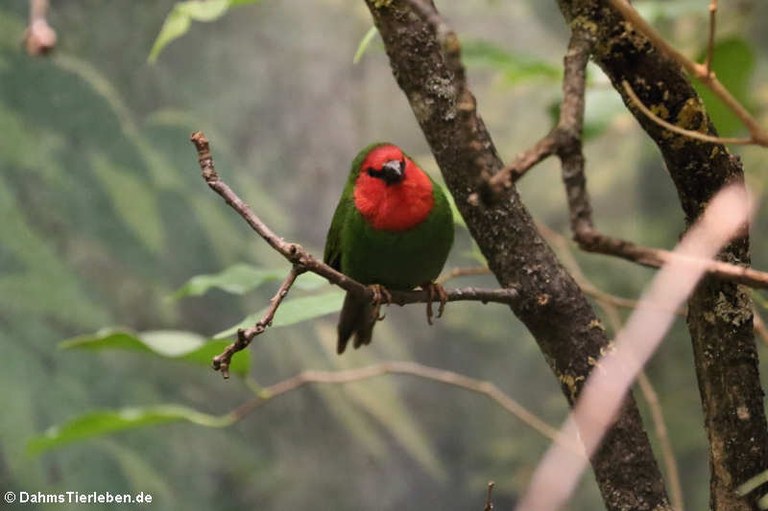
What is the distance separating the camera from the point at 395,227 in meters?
1.52

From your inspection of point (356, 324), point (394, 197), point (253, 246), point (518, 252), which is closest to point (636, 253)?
point (518, 252)

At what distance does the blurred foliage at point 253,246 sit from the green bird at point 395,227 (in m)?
0.31

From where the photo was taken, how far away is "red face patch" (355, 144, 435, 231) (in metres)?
1.52

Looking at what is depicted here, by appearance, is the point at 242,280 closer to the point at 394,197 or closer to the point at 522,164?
the point at 394,197

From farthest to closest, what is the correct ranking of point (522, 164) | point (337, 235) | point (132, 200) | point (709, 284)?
point (132, 200) < point (337, 235) < point (709, 284) < point (522, 164)

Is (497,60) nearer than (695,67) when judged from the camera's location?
No

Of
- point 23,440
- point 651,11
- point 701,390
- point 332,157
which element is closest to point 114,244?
point 23,440

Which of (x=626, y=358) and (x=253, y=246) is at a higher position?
(x=253, y=246)

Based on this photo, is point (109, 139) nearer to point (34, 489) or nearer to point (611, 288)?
point (34, 489)

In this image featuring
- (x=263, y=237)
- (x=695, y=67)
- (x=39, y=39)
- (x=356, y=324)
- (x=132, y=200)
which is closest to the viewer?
(x=39, y=39)

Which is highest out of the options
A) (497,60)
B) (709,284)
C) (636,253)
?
(497,60)

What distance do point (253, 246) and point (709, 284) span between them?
195 centimetres

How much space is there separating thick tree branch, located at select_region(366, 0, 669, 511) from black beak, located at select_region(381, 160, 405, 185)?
0.36 metres

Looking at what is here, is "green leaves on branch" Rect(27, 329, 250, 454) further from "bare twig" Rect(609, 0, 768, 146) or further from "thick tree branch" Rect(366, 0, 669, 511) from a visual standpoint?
"bare twig" Rect(609, 0, 768, 146)
